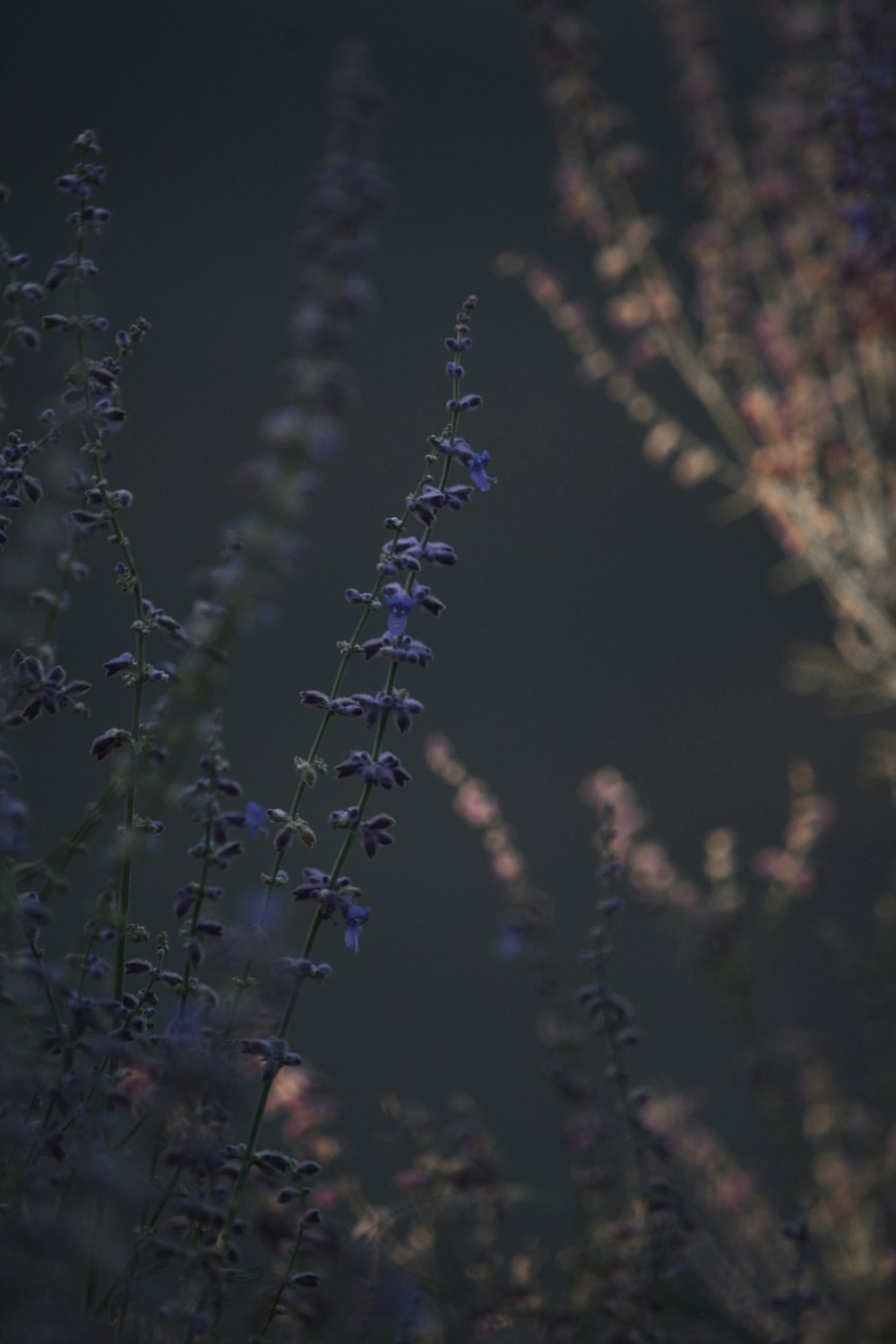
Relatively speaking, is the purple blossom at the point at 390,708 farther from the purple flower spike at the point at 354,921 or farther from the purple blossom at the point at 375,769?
the purple flower spike at the point at 354,921

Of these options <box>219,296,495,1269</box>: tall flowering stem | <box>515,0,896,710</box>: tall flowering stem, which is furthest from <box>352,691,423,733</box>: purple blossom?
<box>515,0,896,710</box>: tall flowering stem

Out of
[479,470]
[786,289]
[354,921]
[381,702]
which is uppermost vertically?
[786,289]

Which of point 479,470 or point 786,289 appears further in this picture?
point 786,289

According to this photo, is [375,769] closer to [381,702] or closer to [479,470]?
[381,702]

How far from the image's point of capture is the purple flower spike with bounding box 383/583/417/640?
0.83m

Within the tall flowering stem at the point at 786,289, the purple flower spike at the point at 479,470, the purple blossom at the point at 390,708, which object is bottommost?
the purple blossom at the point at 390,708

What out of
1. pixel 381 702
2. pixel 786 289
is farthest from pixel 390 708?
pixel 786 289

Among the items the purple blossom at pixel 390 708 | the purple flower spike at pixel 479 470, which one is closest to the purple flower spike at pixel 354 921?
the purple blossom at pixel 390 708

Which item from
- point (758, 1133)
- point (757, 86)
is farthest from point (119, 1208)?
point (757, 86)

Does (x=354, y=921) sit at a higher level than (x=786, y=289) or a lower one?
lower

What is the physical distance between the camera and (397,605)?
2.73ft

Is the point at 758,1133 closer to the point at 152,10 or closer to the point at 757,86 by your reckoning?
the point at 757,86

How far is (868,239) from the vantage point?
1.42 metres

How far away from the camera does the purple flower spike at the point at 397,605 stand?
83 cm
